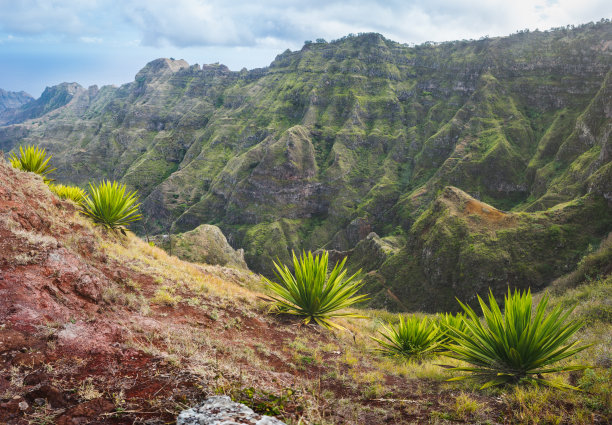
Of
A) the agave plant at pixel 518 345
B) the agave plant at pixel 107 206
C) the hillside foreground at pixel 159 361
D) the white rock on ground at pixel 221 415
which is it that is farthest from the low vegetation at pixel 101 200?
the agave plant at pixel 518 345

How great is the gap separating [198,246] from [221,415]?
25.4 meters

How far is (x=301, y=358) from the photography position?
5.40 m

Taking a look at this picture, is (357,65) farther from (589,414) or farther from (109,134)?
(589,414)

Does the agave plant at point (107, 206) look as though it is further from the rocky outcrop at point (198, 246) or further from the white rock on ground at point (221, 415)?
the rocky outcrop at point (198, 246)

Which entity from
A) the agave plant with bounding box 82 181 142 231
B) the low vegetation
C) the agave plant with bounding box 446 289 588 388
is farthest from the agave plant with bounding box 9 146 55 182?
the agave plant with bounding box 446 289 588 388

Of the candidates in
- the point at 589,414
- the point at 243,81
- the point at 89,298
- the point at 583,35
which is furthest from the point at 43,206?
the point at 243,81

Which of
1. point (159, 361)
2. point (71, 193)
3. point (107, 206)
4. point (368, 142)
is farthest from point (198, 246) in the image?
point (368, 142)

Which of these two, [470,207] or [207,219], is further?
[207,219]

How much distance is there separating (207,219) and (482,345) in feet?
369

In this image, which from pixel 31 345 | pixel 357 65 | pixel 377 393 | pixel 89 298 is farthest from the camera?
pixel 357 65

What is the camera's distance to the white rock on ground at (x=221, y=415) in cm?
234

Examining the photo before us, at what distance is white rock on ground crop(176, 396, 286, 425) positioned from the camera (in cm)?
234

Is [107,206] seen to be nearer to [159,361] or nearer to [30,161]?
[30,161]

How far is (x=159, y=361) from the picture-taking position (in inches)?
136
